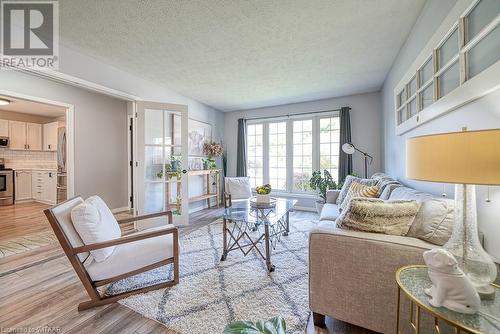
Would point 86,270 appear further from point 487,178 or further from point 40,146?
point 40,146

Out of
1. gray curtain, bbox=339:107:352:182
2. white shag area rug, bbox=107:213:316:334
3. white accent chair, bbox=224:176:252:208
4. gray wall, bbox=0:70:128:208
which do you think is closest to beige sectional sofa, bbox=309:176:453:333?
white shag area rug, bbox=107:213:316:334

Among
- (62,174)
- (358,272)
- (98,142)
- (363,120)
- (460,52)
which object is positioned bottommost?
(358,272)

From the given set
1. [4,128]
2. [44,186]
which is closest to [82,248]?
[44,186]

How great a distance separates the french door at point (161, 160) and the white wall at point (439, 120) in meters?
3.16

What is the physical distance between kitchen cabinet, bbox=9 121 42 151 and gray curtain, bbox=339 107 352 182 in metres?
7.66

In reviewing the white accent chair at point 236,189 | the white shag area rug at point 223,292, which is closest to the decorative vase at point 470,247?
the white shag area rug at point 223,292

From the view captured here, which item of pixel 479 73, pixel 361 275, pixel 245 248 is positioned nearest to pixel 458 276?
pixel 361 275

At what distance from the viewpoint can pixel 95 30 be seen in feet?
7.30

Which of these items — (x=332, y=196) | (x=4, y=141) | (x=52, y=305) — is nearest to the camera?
(x=52, y=305)

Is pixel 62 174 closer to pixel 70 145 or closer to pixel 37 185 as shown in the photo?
pixel 37 185

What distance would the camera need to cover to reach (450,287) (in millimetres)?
804

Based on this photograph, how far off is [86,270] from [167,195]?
209 cm

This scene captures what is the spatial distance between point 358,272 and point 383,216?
0.38m

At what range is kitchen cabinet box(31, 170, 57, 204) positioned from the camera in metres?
5.26
